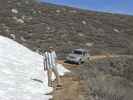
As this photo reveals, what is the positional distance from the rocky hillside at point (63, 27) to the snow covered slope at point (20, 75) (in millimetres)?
21653

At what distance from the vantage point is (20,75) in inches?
869

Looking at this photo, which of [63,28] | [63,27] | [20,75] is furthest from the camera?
[63,27]

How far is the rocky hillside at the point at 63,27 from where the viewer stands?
6019 cm

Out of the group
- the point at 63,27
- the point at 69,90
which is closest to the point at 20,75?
the point at 69,90

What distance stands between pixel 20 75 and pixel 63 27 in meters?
48.4

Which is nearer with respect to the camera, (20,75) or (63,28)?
(20,75)

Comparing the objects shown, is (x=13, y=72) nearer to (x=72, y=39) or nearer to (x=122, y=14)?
(x=72, y=39)

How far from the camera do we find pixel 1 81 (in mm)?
19547

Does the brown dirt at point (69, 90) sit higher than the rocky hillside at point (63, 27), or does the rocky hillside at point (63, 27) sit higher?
the rocky hillside at point (63, 27)

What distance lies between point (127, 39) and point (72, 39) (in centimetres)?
1014

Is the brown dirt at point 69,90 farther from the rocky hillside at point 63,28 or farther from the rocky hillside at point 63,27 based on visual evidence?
the rocky hillside at point 63,28

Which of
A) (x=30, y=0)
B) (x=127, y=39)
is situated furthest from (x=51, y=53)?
(x=30, y=0)

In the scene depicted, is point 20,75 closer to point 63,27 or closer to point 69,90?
point 69,90

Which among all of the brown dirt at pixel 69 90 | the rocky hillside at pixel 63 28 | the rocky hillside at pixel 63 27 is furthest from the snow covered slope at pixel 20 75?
the rocky hillside at pixel 63 27
